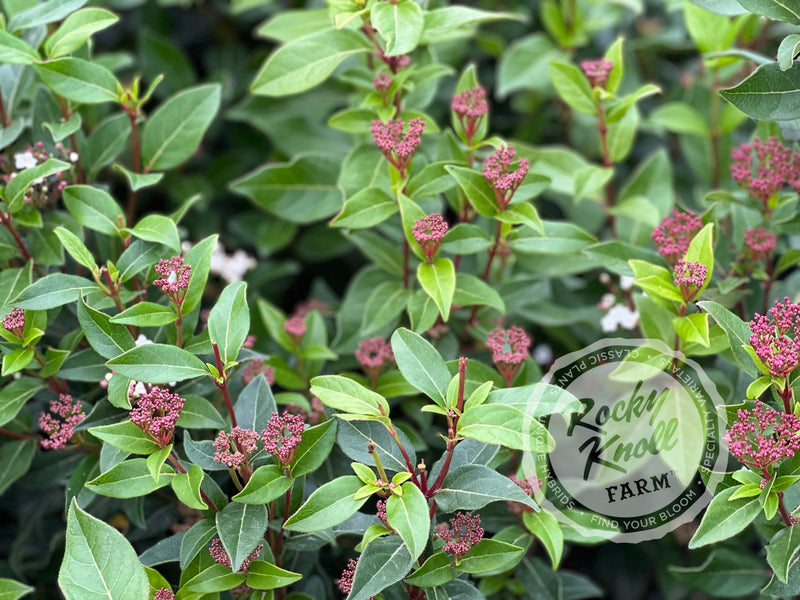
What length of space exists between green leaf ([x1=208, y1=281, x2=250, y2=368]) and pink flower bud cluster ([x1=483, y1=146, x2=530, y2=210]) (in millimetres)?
406

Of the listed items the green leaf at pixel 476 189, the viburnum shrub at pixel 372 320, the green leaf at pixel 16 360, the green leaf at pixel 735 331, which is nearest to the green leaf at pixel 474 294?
the viburnum shrub at pixel 372 320

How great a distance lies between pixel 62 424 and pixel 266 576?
375 millimetres

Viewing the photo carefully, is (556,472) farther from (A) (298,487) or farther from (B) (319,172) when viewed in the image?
(B) (319,172)

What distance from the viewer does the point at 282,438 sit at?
3.49ft

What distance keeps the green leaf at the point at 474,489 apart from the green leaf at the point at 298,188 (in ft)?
2.41

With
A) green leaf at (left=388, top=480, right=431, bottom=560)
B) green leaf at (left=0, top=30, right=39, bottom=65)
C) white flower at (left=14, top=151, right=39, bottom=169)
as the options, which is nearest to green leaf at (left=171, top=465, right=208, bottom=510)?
green leaf at (left=388, top=480, right=431, bottom=560)

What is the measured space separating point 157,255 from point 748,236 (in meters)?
0.94

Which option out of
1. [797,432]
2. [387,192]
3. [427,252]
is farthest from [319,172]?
[797,432]

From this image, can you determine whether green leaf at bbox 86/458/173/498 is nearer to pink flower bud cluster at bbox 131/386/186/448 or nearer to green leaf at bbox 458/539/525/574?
pink flower bud cluster at bbox 131/386/186/448

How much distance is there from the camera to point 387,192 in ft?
4.54

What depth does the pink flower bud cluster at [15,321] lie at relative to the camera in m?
1.12

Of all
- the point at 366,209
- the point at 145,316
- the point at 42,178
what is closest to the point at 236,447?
the point at 145,316

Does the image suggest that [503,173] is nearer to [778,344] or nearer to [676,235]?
[676,235]

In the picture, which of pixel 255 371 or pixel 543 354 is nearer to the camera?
pixel 255 371
